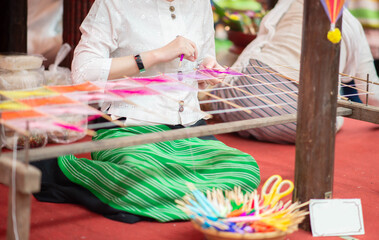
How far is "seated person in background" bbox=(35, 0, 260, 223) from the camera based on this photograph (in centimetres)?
188

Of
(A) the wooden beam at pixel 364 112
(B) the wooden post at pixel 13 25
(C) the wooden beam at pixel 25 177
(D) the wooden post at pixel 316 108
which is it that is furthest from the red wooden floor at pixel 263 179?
(B) the wooden post at pixel 13 25

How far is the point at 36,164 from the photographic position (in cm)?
218

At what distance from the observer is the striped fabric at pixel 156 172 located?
186 centimetres

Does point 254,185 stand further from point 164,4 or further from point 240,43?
point 240,43

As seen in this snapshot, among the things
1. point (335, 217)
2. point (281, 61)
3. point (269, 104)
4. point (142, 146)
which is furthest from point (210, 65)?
point (281, 61)

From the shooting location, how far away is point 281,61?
332 centimetres

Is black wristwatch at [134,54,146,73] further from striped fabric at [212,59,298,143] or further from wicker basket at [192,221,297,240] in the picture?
striped fabric at [212,59,298,143]

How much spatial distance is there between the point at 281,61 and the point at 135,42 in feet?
4.92

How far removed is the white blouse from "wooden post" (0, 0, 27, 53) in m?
1.54

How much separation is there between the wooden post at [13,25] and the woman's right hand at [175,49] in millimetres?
1779

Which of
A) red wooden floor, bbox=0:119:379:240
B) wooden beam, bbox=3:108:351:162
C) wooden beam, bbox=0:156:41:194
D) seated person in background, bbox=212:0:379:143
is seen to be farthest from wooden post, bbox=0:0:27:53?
wooden beam, bbox=0:156:41:194

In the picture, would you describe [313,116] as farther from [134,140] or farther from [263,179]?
[263,179]

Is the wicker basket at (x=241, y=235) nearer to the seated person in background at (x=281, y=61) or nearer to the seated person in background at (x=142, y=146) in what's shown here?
the seated person in background at (x=142, y=146)

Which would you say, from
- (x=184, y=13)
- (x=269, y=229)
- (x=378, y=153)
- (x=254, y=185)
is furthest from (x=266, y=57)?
(x=269, y=229)
